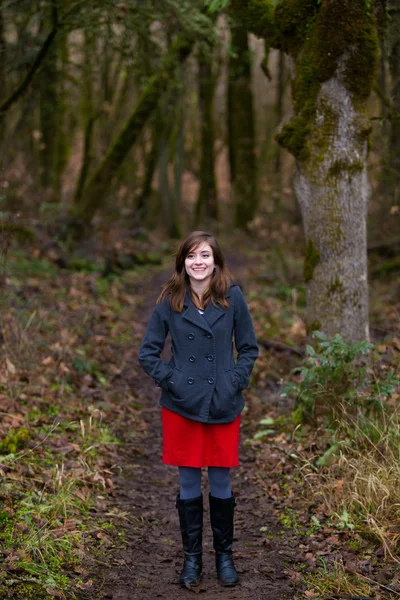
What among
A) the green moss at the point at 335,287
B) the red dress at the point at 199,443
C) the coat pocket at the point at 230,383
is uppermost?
the green moss at the point at 335,287

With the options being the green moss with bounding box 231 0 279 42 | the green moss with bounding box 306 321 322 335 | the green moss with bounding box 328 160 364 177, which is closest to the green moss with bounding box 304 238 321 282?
the green moss with bounding box 306 321 322 335

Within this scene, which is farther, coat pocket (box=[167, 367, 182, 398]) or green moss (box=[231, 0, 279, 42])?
green moss (box=[231, 0, 279, 42])

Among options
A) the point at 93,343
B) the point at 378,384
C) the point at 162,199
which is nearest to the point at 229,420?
the point at 378,384

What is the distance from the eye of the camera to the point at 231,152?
24.3m

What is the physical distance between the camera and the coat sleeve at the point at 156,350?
381 cm

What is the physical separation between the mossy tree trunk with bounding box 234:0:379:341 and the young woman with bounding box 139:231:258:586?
7.44ft

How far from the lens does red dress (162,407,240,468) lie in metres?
3.86

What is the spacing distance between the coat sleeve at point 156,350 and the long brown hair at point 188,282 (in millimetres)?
107

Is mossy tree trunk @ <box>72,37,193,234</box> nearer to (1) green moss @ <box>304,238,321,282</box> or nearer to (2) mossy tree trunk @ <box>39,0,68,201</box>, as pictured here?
(2) mossy tree trunk @ <box>39,0,68,201</box>

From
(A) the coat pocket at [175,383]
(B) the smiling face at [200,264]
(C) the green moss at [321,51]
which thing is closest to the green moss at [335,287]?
(C) the green moss at [321,51]

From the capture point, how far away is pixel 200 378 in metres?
3.79

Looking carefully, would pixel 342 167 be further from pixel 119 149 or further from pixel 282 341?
pixel 119 149

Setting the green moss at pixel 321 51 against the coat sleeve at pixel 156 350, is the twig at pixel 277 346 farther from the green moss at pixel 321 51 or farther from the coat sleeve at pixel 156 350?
the coat sleeve at pixel 156 350

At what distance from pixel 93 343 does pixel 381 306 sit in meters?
5.24
